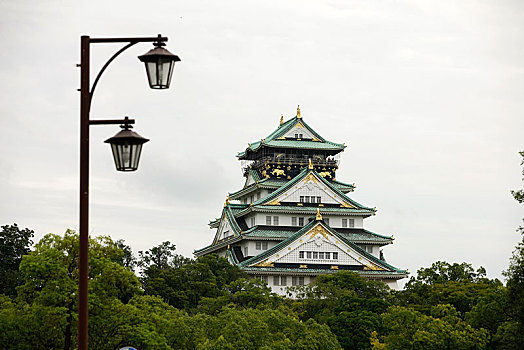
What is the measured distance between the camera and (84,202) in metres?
14.8

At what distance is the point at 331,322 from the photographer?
185ft

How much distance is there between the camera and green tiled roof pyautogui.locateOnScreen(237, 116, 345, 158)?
88.2 metres

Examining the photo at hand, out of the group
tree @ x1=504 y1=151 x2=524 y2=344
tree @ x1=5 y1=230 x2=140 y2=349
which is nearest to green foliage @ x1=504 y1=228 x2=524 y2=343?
tree @ x1=504 y1=151 x2=524 y2=344

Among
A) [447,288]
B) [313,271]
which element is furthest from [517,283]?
[313,271]

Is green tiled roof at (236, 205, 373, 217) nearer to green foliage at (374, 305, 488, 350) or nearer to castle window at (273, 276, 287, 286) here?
castle window at (273, 276, 287, 286)

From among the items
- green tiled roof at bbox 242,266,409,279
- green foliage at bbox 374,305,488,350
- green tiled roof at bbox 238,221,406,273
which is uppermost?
green tiled roof at bbox 238,221,406,273

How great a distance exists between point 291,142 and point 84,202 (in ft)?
244

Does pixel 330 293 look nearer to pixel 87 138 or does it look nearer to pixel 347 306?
pixel 347 306

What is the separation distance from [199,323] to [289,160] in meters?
43.1

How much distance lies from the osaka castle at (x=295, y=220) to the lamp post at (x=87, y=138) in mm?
62811

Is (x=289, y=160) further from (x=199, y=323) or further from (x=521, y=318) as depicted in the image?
(x=521, y=318)

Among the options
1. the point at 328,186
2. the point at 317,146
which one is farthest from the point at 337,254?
the point at 317,146

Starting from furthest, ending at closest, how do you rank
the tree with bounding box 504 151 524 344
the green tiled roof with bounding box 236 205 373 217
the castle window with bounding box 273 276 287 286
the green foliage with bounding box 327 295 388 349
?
the green tiled roof with bounding box 236 205 373 217
the castle window with bounding box 273 276 287 286
the green foliage with bounding box 327 295 388 349
the tree with bounding box 504 151 524 344

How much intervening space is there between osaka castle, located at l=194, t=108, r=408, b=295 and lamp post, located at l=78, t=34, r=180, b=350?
62811mm
